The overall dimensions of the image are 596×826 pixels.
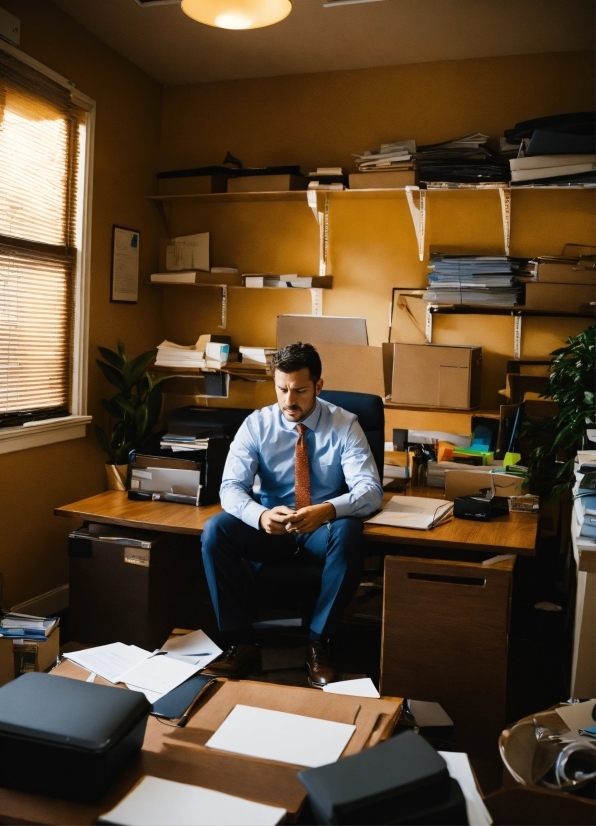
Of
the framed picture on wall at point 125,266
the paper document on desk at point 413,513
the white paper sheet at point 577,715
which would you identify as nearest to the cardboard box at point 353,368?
the paper document on desk at point 413,513

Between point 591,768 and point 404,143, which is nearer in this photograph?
point 591,768

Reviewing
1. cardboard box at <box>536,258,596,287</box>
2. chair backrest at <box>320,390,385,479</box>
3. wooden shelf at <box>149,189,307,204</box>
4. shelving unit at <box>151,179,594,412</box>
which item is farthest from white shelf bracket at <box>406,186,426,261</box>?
chair backrest at <box>320,390,385,479</box>

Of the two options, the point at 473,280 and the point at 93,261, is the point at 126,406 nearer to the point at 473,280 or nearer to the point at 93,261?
the point at 93,261

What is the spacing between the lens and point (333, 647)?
2.72 metres

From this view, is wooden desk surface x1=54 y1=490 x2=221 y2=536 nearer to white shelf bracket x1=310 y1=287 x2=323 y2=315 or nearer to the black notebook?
the black notebook

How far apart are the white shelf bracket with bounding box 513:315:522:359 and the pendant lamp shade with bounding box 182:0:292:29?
1921 mm

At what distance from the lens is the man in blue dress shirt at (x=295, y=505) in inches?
102

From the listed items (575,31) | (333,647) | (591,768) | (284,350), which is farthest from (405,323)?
(591,768)

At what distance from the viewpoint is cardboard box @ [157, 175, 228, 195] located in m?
3.95

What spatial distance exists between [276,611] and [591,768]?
6.25 ft

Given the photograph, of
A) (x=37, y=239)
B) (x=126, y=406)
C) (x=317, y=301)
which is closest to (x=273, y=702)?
(x=126, y=406)

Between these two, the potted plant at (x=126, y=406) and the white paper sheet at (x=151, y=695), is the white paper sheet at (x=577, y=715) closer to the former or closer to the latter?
the white paper sheet at (x=151, y=695)

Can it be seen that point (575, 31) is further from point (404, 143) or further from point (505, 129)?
point (404, 143)

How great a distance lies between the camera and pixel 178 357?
392 cm
